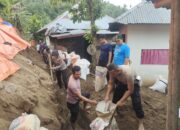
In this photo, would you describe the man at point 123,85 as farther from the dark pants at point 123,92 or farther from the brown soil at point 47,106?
the brown soil at point 47,106

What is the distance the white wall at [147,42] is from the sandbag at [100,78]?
2.66 metres

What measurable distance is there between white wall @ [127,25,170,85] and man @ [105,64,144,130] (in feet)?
16.9

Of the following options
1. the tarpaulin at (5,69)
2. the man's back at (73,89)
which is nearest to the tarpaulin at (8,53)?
the tarpaulin at (5,69)

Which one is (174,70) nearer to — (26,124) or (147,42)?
(26,124)

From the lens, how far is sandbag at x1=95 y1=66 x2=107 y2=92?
858 centimetres

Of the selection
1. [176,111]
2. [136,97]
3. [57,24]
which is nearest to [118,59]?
[136,97]

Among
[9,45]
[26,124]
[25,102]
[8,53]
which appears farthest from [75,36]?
[26,124]

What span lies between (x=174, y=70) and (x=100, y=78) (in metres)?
5.09

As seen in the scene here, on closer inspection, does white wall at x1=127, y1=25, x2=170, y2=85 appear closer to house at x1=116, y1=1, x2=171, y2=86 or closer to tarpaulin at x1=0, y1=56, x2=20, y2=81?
house at x1=116, y1=1, x2=171, y2=86

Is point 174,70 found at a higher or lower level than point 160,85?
higher

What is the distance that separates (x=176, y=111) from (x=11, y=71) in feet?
13.7

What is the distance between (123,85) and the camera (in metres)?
6.06

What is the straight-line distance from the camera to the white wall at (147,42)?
37.1 feet

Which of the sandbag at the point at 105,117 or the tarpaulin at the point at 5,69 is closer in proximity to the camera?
the sandbag at the point at 105,117
